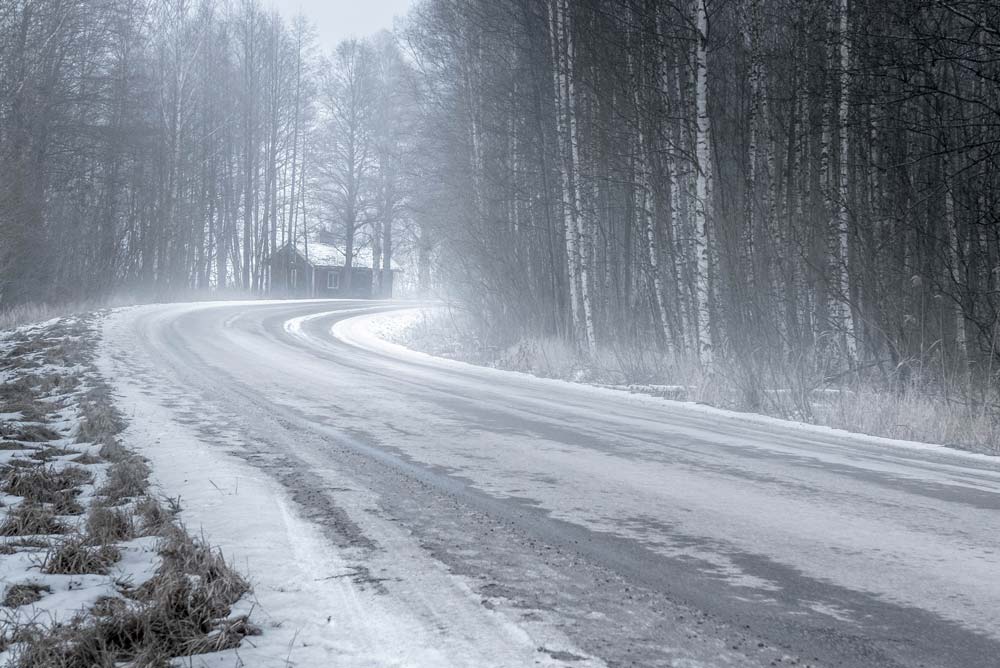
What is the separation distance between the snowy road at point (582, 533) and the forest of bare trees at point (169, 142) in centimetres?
1537

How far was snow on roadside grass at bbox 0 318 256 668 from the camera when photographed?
2562 mm

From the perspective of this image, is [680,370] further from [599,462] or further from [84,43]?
[84,43]

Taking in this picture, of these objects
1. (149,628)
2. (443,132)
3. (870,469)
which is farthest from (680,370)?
(443,132)

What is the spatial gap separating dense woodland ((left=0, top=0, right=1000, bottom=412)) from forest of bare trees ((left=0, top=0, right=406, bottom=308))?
0.18 meters

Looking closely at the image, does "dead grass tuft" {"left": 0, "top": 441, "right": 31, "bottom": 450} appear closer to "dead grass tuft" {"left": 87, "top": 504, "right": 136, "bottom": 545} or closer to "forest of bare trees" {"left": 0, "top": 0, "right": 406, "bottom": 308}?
"dead grass tuft" {"left": 87, "top": 504, "right": 136, "bottom": 545}

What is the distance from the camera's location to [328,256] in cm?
5388

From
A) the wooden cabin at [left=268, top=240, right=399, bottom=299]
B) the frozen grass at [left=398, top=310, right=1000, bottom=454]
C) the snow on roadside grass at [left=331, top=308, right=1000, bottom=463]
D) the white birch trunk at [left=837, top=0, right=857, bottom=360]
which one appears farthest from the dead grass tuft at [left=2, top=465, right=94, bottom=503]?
the wooden cabin at [left=268, top=240, right=399, bottom=299]

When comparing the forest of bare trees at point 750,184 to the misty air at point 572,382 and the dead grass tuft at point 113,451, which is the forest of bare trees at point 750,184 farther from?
the dead grass tuft at point 113,451

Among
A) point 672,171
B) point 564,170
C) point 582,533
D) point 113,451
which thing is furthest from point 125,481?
point 564,170

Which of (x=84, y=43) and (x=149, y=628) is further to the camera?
(x=84, y=43)

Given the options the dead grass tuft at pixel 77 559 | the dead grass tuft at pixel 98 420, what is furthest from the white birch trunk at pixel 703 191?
the dead grass tuft at pixel 77 559

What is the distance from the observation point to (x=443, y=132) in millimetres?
22328

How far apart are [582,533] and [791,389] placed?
6.41 m

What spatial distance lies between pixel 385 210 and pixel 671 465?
42722 millimetres
